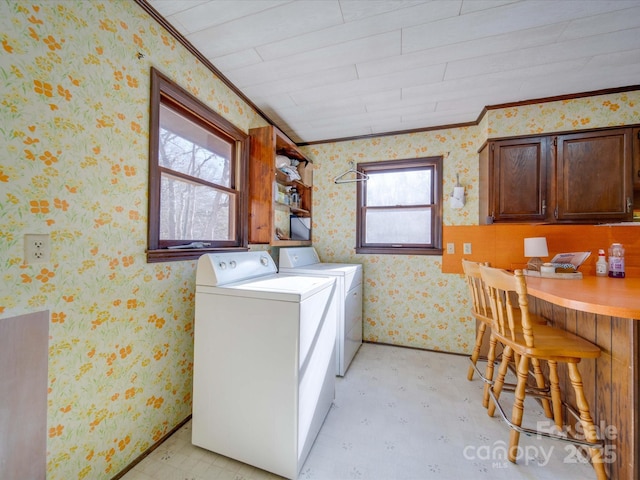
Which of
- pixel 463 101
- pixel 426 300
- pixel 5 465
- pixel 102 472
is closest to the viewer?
pixel 5 465

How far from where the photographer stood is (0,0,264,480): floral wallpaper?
0.94 m

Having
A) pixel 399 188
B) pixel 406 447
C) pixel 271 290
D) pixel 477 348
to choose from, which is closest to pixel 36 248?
pixel 271 290

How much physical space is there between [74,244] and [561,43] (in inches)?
113

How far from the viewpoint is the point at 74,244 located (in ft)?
3.57

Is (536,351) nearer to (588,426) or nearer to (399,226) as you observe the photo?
(588,426)

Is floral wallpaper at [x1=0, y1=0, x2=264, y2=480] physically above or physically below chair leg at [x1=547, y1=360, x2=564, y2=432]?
above

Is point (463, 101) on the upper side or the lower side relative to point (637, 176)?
upper

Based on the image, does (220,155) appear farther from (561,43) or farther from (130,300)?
(561,43)

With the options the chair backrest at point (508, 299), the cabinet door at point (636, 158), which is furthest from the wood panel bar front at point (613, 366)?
the cabinet door at point (636, 158)

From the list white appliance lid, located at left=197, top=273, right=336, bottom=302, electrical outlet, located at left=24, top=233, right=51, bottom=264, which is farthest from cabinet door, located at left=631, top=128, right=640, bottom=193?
electrical outlet, located at left=24, top=233, right=51, bottom=264

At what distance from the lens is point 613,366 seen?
124cm

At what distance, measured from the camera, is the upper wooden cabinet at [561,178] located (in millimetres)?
2092

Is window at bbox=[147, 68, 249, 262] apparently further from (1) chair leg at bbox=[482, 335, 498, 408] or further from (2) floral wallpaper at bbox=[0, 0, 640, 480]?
(1) chair leg at bbox=[482, 335, 498, 408]

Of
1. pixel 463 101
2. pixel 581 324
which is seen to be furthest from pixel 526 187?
pixel 581 324
